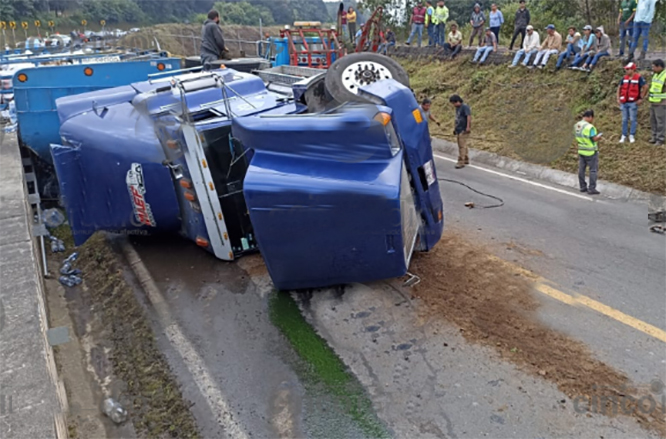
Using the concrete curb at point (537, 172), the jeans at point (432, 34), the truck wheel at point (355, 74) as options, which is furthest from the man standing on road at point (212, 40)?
the jeans at point (432, 34)

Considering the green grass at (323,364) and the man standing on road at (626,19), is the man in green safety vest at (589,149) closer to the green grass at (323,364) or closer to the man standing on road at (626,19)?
the man standing on road at (626,19)

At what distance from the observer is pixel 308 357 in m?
4.74

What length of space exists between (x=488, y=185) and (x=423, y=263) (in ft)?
13.5

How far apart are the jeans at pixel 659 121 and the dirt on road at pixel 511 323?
5.62 meters

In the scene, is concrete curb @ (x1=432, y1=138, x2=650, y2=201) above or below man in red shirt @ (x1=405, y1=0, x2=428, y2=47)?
below

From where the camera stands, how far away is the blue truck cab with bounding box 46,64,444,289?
4.63 meters

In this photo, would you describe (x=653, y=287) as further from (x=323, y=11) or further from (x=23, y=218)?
(x=323, y=11)

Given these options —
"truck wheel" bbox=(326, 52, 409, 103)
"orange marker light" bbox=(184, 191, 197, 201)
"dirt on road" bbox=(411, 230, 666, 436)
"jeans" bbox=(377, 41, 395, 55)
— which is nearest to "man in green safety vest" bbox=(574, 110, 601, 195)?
"dirt on road" bbox=(411, 230, 666, 436)

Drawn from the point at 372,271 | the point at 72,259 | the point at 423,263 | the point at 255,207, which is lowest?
the point at 72,259

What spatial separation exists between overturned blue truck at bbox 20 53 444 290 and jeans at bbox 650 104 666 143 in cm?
612

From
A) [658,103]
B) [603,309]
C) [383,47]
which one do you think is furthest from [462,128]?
[383,47]

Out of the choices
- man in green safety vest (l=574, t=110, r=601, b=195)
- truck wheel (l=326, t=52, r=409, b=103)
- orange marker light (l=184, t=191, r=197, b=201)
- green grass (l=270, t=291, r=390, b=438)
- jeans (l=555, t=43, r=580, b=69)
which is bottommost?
green grass (l=270, t=291, r=390, b=438)

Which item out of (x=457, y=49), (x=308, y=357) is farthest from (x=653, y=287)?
(x=457, y=49)

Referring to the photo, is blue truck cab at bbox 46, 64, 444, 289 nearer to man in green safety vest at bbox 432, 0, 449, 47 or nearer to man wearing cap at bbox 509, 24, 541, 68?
man wearing cap at bbox 509, 24, 541, 68
